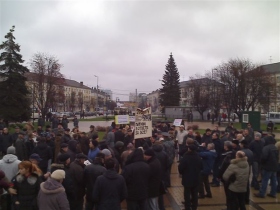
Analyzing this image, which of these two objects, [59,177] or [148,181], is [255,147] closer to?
[148,181]

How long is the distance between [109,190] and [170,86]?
66.0 metres

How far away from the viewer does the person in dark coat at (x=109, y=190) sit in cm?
494

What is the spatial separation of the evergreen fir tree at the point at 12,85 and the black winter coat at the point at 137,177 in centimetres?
2840

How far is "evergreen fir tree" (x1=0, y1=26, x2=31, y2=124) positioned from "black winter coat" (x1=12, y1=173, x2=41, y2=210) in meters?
28.2

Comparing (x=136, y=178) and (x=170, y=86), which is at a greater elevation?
(x=170, y=86)

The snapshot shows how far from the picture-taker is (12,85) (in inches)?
1234

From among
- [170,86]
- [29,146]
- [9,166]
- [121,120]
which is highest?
[170,86]

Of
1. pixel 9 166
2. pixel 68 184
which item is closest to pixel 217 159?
pixel 68 184

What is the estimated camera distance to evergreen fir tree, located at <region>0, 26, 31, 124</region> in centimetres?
3050

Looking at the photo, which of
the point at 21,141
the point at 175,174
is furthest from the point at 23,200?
the point at 175,174

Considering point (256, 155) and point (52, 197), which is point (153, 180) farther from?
point (256, 155)

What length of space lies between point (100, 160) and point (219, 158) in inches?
208

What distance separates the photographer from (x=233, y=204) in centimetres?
647

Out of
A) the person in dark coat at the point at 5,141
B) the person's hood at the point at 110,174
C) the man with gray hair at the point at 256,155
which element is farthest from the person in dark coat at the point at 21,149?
the man with gray hair at the point at 256,155
